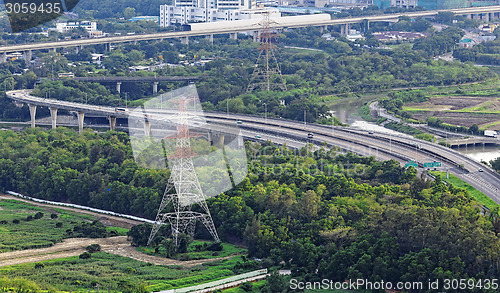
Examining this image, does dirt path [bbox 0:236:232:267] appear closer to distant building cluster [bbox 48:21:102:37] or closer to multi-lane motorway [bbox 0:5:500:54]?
multi-lane motorway [bbox 0:5:500:54]

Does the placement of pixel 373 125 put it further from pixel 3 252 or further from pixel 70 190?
pixel 3 252

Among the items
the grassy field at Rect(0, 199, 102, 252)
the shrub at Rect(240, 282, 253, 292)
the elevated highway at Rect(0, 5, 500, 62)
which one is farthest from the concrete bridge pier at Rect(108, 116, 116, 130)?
the shrub at Rect(240, 282, 253, 292)

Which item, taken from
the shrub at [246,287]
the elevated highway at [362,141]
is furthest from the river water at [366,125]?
the shrub at [246,287]

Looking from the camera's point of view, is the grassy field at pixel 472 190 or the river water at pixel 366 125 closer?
the grassy field at pixel 472 190

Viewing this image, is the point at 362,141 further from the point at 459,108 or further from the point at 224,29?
the point at 224,29

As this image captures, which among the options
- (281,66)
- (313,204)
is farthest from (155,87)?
(313,204)

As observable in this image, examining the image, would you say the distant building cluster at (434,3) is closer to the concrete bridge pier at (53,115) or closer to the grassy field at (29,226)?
the concrete bridge pier at (53,115)
